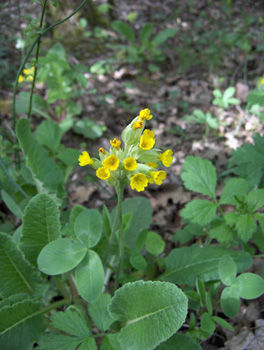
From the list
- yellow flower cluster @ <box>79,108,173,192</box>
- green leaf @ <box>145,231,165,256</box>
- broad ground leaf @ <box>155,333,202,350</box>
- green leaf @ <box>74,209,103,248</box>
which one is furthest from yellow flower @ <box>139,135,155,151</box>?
broad ground leaf @ <box>155,333,202,350</box>

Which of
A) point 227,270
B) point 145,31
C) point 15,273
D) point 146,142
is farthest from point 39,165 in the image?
point 145,31

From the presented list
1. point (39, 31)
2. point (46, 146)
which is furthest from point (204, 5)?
point (39, 31)

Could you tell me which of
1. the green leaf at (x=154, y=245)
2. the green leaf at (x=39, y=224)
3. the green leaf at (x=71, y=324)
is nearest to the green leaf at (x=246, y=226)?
the green leaf at (x=154, y=245)

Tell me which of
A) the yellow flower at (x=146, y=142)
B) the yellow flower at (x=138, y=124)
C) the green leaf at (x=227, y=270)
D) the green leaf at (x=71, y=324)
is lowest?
the green leaf at (x=71, y=324)

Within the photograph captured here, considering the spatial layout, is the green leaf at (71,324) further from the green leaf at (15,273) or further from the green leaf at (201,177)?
the green leaf at (201,177)

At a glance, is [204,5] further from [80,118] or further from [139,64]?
[80,118]

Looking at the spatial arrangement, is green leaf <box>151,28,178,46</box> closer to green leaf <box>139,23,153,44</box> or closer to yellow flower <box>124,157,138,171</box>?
green leaf <box>139,23,153,44</box>
